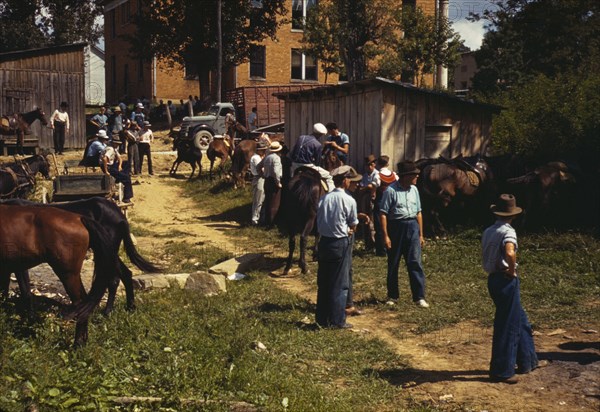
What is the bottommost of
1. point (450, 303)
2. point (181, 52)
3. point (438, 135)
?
point (450, 303)

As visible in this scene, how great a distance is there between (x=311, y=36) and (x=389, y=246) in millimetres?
27724

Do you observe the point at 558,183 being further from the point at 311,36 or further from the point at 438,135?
the point at 311,36

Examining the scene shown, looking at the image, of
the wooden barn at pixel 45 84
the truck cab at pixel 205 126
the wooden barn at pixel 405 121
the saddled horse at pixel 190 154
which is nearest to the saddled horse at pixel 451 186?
the wooden barn at pixel 405 121

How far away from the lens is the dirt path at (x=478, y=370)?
7.79 m

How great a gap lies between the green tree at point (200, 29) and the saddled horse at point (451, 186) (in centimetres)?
→ 2473

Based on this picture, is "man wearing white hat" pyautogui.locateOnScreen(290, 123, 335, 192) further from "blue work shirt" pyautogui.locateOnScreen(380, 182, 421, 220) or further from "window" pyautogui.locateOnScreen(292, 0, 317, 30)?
"window" pyautogui.locateOnScreen(292, 0, 317, 30)

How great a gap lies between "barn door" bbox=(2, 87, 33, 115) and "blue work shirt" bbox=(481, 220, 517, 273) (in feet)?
89.4

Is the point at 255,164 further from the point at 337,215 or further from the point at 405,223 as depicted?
the point at 337,215

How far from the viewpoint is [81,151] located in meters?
32.9

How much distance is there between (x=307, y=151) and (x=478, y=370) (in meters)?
8.46

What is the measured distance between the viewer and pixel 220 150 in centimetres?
2722

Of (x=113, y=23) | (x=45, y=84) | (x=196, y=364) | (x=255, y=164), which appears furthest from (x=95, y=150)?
(x=113, y=23)

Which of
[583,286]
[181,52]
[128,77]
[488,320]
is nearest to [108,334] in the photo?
[488,320]

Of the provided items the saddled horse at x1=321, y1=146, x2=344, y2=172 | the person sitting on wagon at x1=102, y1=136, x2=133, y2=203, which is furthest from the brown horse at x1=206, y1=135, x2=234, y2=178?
the saddled horse at x1=321, y1=146, x2=344, y2=172
